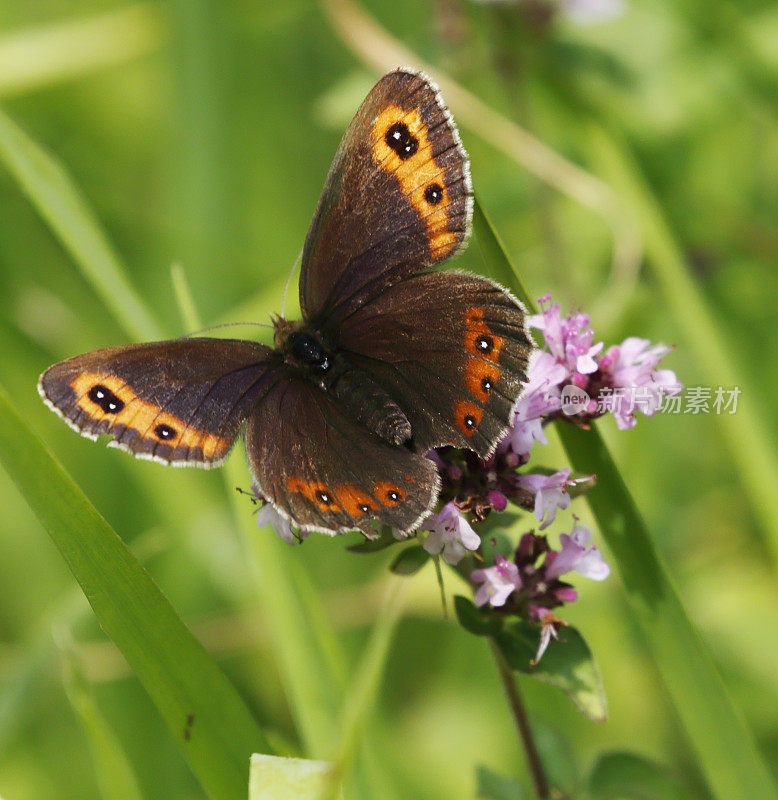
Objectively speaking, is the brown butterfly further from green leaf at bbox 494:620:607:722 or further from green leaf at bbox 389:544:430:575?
green leaf at bbox 494:620:607:722

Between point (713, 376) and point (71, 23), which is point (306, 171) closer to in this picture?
point (71, 23)

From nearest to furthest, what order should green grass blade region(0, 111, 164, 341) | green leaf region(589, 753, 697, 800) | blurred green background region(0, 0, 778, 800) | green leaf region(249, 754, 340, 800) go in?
green leaf region(249, 754, 340, 800) → green leaf region(589, 753, 697, 800) → green grass blade region(0, 111, 164, 341) → blurred green background region(0, 0, 778, 800)

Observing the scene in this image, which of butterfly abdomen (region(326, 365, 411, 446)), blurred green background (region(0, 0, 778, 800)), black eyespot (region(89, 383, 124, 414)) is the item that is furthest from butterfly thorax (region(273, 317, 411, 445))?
blurred green background (region(0, 0, 778, 800))

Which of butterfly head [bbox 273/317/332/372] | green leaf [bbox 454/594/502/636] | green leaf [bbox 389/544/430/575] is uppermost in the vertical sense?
butterfly head [bbox 273/317/332/372]

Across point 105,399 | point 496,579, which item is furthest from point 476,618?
point 105,399

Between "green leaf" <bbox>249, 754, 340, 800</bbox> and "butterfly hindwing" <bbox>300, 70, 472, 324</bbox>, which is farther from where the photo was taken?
A: "butterfly hindwing" <bbox>300, 70, 472, 324</bbox>

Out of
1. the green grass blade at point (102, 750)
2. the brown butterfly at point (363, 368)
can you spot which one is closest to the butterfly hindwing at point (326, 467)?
the brown butterfly at point (363, 368)

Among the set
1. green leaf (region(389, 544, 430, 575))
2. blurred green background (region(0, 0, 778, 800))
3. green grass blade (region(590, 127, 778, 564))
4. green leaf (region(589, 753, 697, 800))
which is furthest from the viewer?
blurred green background (region(0, 0, 778, 800))
